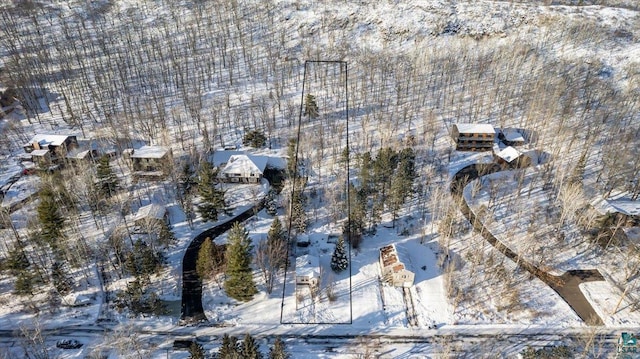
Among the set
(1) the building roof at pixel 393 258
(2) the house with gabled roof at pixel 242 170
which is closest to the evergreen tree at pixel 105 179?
(2) the house with gabled roof at pixel 242 170

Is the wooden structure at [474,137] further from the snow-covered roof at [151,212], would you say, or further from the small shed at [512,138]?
the snow-covered roof at [151,212]

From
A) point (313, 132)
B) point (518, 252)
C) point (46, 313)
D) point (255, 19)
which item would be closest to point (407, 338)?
point (518, 252)

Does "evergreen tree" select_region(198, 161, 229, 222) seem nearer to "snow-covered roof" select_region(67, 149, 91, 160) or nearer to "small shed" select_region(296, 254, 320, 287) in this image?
"small shed" select_region(296, 254, 320, 287)

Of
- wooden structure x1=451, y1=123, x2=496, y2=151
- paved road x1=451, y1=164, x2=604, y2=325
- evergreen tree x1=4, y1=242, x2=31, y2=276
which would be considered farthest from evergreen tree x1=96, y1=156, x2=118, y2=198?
wooden structure x1=451, y1=123, x2=496, y2=151

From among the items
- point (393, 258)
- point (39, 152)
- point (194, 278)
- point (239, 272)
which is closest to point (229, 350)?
point (239, 272)

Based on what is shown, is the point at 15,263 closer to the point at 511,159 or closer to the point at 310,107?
the point at 310,107

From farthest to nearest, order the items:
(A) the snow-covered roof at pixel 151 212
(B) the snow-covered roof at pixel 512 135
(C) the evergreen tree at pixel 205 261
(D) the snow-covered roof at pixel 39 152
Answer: (B) the snow-covered roof at pixel 512 135 → (D) the snow-covered roof at pixel 39 152 → (A) the snow-covered roof at pixel 151 212 → (C) the evergreen tree at pixel 205 261

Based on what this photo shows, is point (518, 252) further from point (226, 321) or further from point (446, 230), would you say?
point (226, 321)
